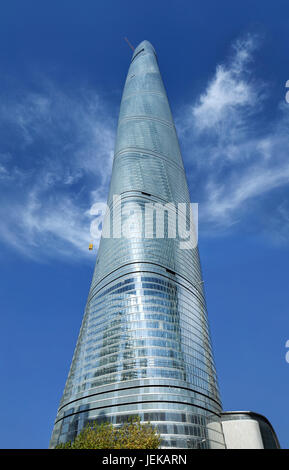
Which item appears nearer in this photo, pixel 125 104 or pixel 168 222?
pixel 168 222

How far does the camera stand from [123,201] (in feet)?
353

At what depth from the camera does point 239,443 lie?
72.2m

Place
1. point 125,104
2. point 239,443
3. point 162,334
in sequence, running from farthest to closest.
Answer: point 125,104, point 162,334, point 239,443

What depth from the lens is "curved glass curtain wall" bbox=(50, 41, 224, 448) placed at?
6650 centimetres

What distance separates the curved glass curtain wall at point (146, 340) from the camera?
66500mm

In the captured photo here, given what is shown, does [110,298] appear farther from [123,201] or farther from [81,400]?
[123,201]

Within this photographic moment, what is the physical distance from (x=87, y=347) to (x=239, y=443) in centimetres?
4218

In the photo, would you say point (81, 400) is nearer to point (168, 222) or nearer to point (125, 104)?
point (168, 222)

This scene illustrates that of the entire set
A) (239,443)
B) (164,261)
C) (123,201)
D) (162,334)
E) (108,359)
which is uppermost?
(123,201)

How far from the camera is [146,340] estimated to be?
75125mm

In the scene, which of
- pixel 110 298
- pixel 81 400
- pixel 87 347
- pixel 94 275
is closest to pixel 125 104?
pixel 94 275
